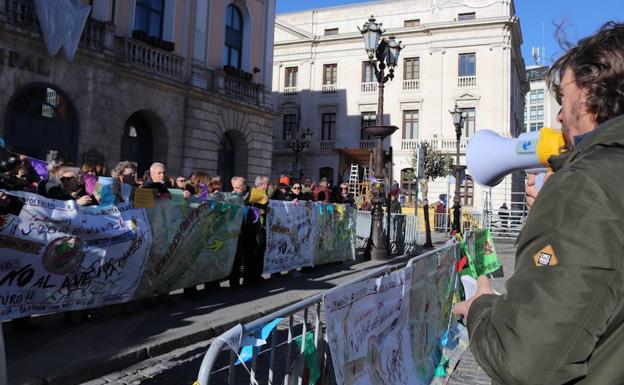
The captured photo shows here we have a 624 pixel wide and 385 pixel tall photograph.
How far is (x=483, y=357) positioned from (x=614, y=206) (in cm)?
48

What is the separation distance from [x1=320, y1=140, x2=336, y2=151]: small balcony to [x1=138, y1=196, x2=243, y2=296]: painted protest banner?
36113 mm

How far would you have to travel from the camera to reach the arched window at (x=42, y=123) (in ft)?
44.9

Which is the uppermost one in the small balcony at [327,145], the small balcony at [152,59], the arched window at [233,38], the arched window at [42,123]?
the arched window at [233,38]

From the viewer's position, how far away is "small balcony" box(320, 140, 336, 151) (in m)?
43.8

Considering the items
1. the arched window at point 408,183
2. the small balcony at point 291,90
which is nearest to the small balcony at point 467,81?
the arched window at point 408,183

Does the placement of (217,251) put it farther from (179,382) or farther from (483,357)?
(483,357)

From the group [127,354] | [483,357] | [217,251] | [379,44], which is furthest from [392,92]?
[483,357]

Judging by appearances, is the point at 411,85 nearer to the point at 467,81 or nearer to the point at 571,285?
the point at 467,81

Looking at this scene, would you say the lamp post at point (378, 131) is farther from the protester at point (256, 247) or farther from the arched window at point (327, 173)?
the arched window at point (327, 173)

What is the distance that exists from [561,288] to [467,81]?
4150cm

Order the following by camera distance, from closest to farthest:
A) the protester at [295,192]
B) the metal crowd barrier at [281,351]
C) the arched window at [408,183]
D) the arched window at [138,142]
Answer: the metal crowd barrier at [281,351] < the protester at [295,192] < the arched window at [138,142] < the arched window at [408,183]

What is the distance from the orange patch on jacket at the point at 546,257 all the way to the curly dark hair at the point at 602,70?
1.48ft

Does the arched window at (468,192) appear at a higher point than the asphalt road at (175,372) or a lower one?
higher

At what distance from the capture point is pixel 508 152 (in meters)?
2.12
